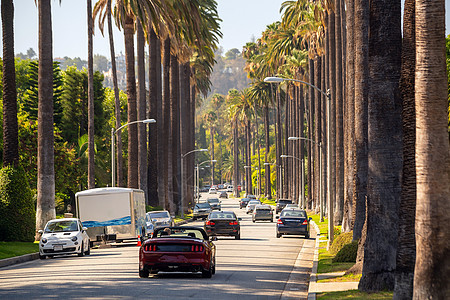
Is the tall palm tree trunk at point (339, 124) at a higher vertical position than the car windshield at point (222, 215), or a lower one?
higher

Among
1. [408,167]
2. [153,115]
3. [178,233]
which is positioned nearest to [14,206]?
[178,233]

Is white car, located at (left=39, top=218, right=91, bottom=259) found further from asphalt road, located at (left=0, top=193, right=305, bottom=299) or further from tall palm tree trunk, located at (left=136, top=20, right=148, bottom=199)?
tall palm tree trunk, located at (left=136, top=20, right=148, bottom=199)

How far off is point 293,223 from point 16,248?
18.1 m

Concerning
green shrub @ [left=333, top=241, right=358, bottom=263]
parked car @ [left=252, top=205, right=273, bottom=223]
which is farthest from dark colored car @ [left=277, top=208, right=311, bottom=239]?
parked car @ [left=252, top=205, right=273, bottom=223]

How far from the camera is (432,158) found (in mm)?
12023

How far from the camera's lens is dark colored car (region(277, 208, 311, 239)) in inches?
1839

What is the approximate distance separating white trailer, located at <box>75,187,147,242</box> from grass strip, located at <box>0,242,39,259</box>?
3300 millimetres

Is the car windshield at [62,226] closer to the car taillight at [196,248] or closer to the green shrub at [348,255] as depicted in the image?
the green shrub at [348,255]

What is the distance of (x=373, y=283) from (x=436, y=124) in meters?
6.77

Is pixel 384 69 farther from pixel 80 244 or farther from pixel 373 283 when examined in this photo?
pixel 80 244

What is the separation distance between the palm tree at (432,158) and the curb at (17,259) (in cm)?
2023

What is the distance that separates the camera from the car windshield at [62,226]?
110ft

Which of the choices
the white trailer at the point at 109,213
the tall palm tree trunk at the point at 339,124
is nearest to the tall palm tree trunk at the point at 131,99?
the tall palm tree trunk at the point at 339,124

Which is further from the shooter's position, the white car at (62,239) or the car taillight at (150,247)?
the white car at (62,239)
